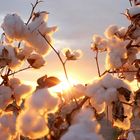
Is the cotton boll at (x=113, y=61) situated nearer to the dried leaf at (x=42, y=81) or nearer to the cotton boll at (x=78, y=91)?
the cotton boll at (x=78, y=91)

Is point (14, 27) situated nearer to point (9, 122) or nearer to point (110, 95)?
point (9, 122)

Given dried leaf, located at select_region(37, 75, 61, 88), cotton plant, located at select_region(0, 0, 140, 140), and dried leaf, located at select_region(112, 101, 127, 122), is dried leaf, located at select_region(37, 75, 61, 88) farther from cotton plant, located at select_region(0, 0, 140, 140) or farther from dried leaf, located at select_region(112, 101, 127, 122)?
dried leaf, located at select_region(112, 101, 127, 122)

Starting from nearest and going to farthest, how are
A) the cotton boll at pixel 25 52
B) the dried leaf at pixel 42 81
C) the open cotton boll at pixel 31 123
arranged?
the open cotton boll at pixel 31 123
the dried leaf at pixel 42 81
the cotton boll at pixel 25 52

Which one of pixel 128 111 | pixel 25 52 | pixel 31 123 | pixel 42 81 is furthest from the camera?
pixel 25 52

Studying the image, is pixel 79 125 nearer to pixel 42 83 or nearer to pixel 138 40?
pixel 42 83

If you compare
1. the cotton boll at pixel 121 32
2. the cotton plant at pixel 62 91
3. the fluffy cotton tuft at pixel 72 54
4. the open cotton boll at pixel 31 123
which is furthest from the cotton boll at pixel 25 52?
the open cotton boll at pixel 31 123

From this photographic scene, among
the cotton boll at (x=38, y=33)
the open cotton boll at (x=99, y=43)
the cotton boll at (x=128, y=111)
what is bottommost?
the cotton boll at (x=128, y=111)

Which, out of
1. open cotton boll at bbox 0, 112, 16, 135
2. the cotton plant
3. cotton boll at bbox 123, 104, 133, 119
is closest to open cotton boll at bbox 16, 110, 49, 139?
the cotton plant

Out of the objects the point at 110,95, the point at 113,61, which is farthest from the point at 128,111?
→ the point at 110,95
